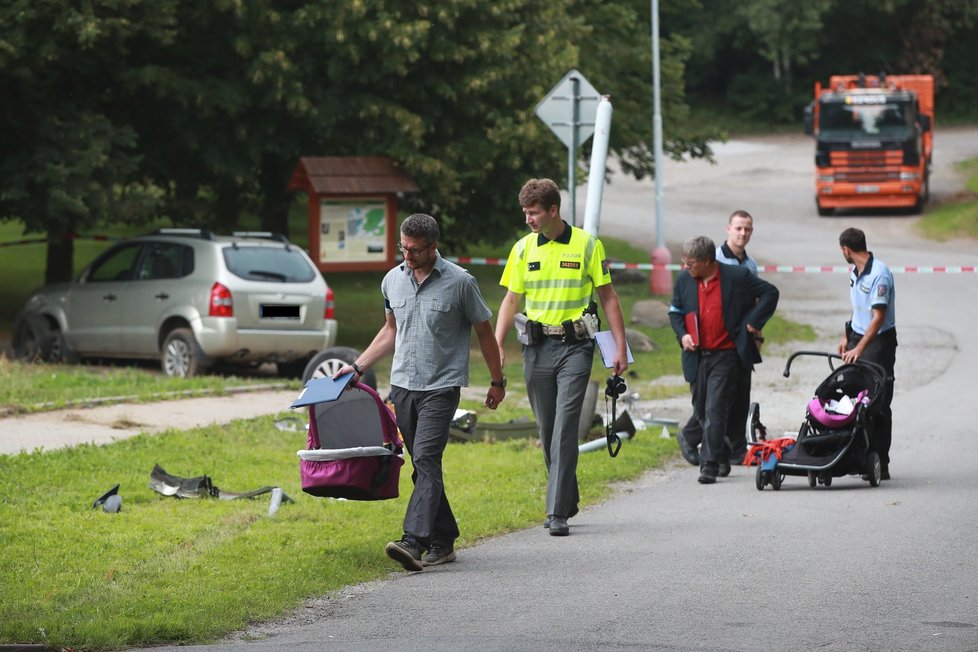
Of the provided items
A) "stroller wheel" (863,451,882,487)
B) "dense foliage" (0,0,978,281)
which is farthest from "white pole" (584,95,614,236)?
"dense foliage" (0,0,978,281)

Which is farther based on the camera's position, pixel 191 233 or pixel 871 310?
pixel 191 233

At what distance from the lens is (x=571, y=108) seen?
44.7ft

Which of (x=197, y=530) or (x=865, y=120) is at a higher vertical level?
(x=865, y=120)

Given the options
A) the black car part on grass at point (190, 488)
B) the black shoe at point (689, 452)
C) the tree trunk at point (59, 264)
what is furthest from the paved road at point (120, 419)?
the tree trunk at point (59, 264)

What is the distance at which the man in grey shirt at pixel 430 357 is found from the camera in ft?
27.2

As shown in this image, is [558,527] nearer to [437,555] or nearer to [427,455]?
[437,555]

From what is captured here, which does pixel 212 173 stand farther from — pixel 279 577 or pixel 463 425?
pixel 279 577

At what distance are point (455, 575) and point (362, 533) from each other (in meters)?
1.16

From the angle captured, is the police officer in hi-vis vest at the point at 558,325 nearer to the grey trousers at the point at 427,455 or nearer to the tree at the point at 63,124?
the grey trousers at the point at 427,455

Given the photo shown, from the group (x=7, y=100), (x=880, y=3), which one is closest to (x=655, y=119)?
(x=7, y=100)

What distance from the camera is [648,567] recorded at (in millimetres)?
8211

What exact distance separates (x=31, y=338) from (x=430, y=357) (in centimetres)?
1246

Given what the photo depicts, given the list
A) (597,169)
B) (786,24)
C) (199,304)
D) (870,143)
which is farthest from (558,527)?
(786,24)

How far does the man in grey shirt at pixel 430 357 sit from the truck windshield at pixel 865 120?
32202mm
